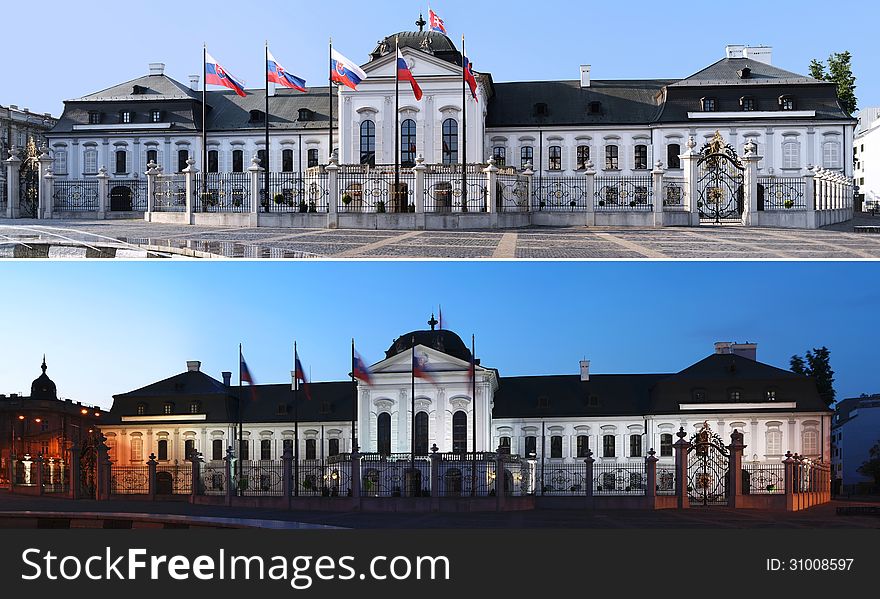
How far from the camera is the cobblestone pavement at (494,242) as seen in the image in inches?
590

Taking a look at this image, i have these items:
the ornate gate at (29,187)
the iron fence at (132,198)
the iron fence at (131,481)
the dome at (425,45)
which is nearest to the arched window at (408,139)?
the dome at (425,45)

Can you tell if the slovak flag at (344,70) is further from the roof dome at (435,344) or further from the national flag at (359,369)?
the national flag at (359,369)

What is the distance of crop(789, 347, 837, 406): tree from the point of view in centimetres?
1708

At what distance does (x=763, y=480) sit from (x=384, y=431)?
8712mm

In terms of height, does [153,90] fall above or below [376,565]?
above

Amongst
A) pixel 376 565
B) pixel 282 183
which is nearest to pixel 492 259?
pixel 376 565

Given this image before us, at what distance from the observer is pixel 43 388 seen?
17891 millimetres

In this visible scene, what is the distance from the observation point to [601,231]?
802 inches

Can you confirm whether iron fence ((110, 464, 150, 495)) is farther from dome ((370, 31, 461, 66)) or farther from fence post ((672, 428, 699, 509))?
dome ((370, 31, 461, 66))

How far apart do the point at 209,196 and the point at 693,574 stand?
15.2m

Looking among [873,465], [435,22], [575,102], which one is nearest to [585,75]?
[575,102]

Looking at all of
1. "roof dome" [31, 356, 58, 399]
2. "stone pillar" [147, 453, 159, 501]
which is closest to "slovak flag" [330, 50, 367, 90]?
"stone pillar" [147, 453, 159, 501]

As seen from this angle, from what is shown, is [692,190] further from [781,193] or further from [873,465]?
[873,465]

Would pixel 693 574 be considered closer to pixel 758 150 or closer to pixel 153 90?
pixel 758 150
